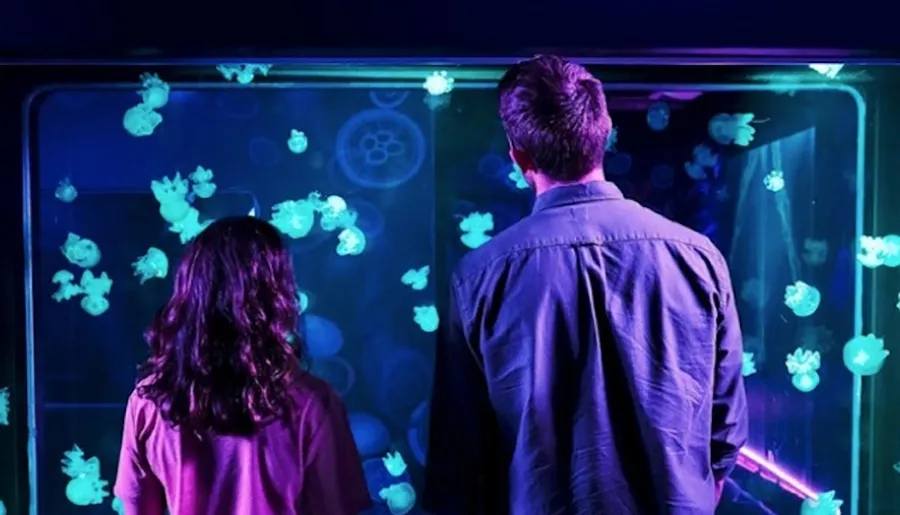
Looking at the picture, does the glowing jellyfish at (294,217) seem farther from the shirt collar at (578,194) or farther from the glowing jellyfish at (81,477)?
the shirt collar at (578,194)

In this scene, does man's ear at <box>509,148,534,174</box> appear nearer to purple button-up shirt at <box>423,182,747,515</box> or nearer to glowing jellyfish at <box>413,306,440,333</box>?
purple button-up shirt at <box>423,182,747,515</box>

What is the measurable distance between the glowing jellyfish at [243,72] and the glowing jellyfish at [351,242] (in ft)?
1.81

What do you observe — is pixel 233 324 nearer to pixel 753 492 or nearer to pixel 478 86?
pixel 478 86

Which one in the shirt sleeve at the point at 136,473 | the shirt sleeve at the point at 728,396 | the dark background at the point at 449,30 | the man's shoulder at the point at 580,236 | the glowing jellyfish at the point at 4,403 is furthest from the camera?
the glowing jellyfish at the point at 4,403

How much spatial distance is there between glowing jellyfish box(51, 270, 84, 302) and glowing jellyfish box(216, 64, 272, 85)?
792mm

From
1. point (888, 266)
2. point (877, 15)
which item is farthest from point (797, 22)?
point (888, 266)

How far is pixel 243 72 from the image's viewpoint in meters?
2.81

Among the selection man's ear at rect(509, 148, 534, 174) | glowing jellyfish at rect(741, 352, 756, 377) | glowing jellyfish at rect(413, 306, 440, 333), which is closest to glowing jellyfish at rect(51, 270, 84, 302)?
glowing jellyfish at rect(413, 306, 440, 333)

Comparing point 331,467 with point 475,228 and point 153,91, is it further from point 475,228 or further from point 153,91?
point 153,91

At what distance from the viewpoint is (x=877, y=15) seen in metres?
2.67

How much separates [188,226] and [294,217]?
1.08ft

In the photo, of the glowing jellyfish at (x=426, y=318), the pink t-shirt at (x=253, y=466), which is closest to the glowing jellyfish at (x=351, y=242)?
the glowing jellyfish at (x=426, y=318)

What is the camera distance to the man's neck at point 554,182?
1.76 m

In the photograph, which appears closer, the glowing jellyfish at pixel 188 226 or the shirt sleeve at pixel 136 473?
the shirt sleeve at pixel 136 473
